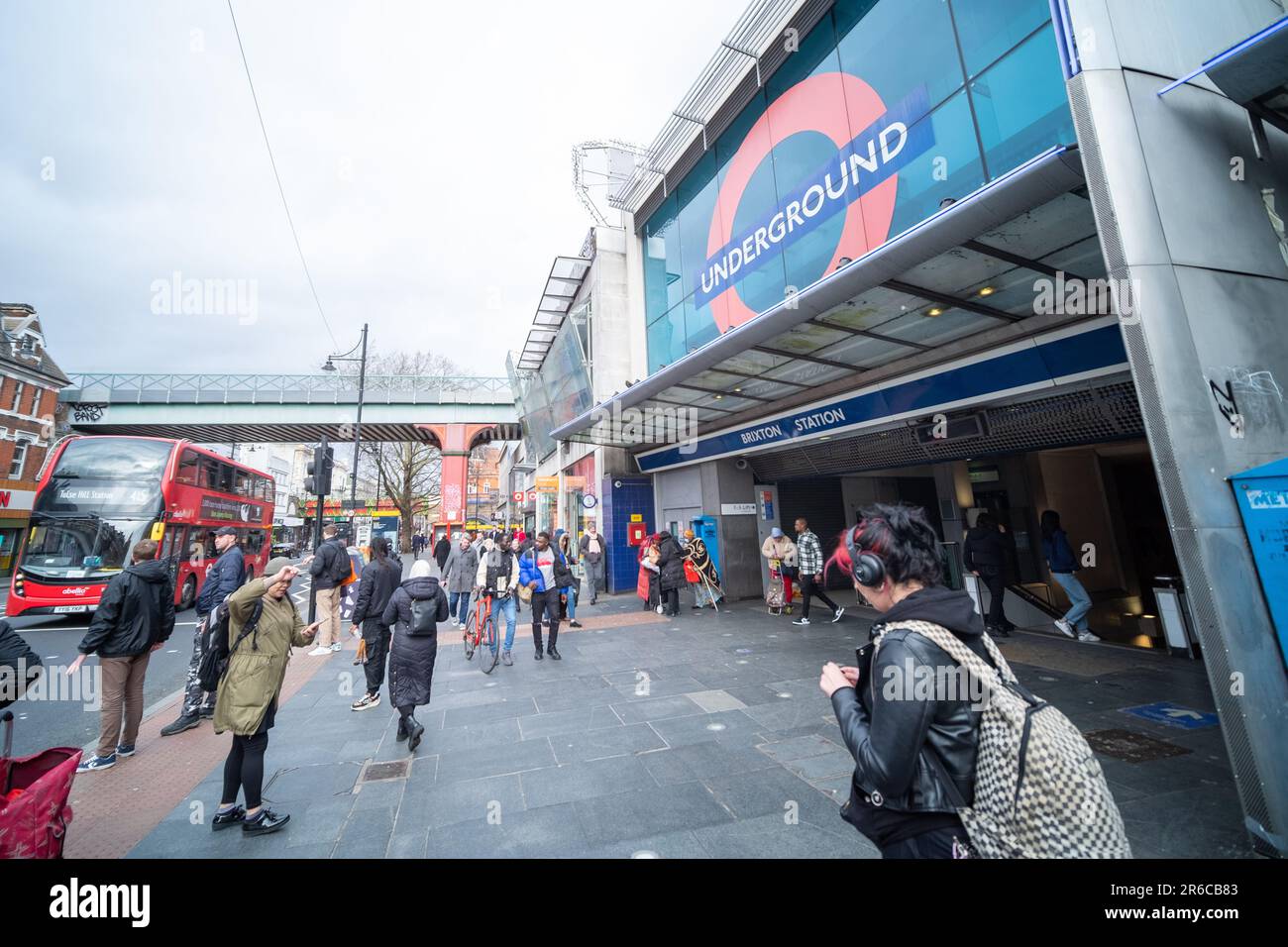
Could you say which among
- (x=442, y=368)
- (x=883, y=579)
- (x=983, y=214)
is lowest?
(x=883, y=579)

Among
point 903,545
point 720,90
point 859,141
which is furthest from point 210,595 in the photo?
point 720,90

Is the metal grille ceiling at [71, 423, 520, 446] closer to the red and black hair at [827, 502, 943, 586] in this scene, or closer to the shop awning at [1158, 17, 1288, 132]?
the red and black hair at [827, 502, 943, 586]

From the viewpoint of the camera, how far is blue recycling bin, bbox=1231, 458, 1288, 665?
110 inches

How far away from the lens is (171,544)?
1198 centimetres

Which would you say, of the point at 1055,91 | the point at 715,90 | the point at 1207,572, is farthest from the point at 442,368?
the point at 1207,572

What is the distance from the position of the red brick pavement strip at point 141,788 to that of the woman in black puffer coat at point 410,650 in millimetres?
1344

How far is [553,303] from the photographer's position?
794 inches

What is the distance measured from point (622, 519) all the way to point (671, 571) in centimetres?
463

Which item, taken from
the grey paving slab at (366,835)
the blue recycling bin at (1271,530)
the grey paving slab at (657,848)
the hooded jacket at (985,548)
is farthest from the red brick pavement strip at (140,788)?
the hooded jacket at (985,548)

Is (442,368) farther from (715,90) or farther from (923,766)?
(923,766)

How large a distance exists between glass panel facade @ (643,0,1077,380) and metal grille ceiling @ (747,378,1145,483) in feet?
6.98

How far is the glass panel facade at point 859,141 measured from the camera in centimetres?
573

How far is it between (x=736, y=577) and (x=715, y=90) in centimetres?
1149

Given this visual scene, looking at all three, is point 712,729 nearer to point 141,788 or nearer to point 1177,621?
point 141,788
